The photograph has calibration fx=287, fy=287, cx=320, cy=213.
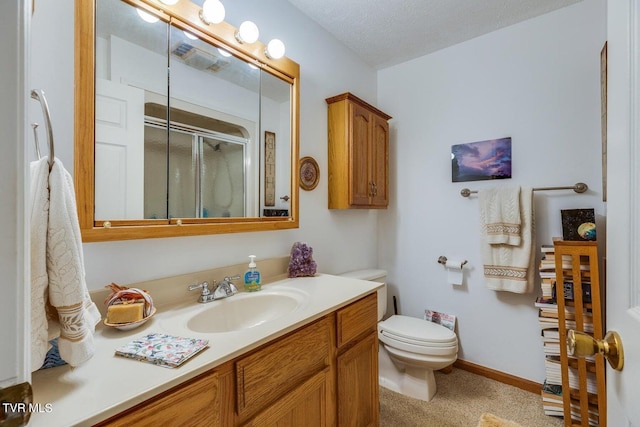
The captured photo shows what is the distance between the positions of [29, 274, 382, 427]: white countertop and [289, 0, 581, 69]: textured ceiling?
1.81m

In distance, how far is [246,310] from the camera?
4.21 feet

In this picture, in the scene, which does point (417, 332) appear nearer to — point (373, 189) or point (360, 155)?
point (373, 189)

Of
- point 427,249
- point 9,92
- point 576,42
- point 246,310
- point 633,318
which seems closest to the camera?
point 9,92

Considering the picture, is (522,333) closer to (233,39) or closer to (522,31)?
(522,31)

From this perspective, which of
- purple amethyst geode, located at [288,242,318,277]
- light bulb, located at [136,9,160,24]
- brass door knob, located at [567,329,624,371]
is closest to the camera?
brass door knob, located at [567,329,624,371]

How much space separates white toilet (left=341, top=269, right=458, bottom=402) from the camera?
1.73 m

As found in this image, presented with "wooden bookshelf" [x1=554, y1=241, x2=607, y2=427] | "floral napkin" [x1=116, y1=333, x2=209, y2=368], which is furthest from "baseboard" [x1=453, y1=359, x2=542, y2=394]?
"floral napkin" [x1=116, y1=333, x2=209, y2=368]

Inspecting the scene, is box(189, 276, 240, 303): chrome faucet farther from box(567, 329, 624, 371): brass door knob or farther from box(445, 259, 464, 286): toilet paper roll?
box(445, 259, 464, 286): toilet paper roll

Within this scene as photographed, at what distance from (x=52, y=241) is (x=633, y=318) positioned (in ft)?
3.56

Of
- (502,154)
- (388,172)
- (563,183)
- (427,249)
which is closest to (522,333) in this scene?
(427,249)

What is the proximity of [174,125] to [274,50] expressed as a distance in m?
0.70

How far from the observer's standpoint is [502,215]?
73.5 inches

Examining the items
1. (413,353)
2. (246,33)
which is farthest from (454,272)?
(246,33)

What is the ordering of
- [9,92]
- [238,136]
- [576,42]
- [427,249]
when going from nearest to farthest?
[9,92] < [238,136] < [576,42] < [427,249]
